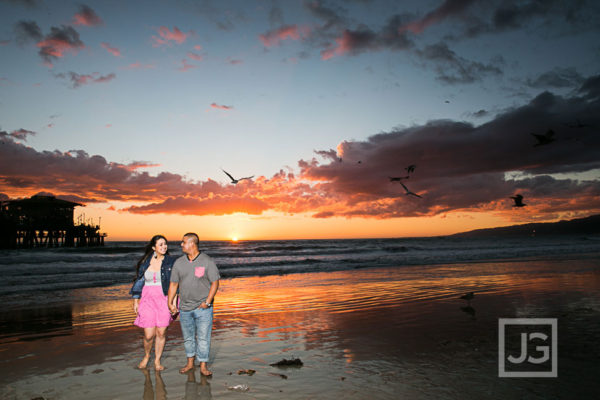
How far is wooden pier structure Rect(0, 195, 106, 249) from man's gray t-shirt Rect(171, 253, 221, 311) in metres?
70.8

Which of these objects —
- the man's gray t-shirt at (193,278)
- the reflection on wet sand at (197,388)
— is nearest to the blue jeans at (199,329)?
the man's gray t-shirt at (193,278)

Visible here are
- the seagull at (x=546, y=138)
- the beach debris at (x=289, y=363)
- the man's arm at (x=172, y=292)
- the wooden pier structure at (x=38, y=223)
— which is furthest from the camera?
the wooden pier structure at (x=38, y=223)

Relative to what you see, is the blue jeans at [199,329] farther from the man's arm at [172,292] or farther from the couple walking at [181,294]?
the man's arm at [172,292]

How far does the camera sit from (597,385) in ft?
16.2

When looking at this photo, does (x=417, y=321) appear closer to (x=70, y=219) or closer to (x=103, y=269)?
(x=103, y=269)

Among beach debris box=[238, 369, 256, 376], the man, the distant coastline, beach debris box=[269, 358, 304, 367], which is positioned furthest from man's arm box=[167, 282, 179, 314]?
the distant coastline

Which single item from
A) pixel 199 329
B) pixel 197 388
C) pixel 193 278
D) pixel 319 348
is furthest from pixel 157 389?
pixel 319 348

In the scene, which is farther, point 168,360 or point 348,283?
point 348,283

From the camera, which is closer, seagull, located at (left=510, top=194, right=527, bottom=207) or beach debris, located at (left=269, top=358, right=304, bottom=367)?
beach debris, located at (left=269, top=358, right=304, bottom=367)

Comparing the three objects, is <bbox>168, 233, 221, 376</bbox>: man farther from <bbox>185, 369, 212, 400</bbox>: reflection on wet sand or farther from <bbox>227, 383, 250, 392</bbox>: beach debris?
<bbox>227, 383, 250, 392</bbox>: beach debris

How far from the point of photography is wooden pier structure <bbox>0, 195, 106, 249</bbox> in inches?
2374

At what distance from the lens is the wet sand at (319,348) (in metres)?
4.95

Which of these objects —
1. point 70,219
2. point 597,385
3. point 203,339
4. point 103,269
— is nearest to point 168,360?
point 203,339

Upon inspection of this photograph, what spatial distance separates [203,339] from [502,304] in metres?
9.38
